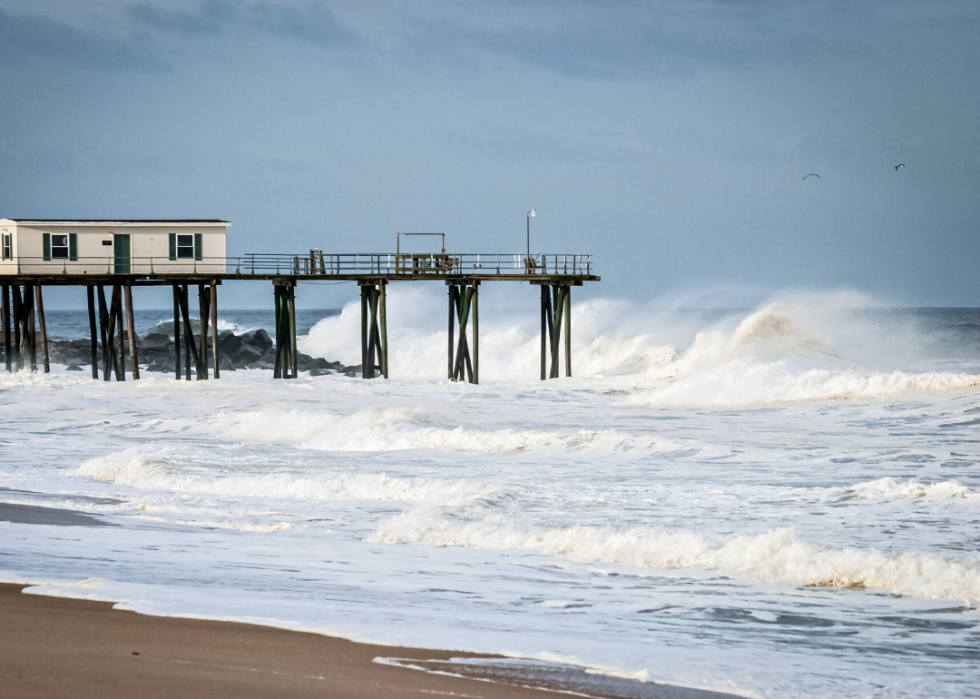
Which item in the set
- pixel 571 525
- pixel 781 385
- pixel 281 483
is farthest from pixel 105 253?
pixel 571 525

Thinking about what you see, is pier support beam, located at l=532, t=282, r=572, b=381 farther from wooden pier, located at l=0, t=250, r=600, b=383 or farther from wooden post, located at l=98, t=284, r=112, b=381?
wooden post, located at l=98, t=284, r=112, b=381

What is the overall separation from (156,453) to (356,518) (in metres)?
6.26

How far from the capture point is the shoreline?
16.8 feet

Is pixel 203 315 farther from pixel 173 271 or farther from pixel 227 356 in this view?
pixel 227 356

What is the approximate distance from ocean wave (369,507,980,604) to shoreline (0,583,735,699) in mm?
3373

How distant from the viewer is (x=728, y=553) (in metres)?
9.16

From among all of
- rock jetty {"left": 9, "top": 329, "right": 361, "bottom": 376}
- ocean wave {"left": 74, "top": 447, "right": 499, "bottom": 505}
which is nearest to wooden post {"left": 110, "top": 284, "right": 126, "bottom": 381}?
rock jetty {"left": 9, "top": 329, "right": 361, "bottom": 376}

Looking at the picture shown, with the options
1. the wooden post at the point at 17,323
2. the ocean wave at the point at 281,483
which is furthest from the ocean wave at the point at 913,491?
the wooden post at the point at 17,323

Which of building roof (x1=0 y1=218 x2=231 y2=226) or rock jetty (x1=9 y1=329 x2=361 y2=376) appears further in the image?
rock jetty (x1=9 y1=329 x2=361 y2=376)

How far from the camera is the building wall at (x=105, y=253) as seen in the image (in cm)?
3431

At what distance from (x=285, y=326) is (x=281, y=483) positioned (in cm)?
2378

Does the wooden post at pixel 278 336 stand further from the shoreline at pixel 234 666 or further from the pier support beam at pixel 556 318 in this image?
the shoreline at pixel 234 666


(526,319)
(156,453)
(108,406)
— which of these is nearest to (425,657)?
(156,453)

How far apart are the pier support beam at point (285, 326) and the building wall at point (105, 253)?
237 cm
